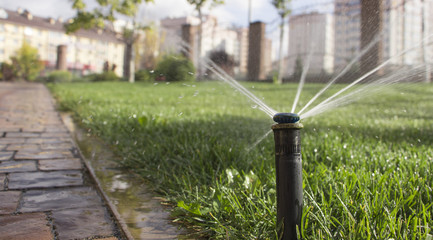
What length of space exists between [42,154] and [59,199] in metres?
1.16

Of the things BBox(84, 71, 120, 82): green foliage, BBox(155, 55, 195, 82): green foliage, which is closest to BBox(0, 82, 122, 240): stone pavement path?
BBox(155, 55, 195, 82): green foliage

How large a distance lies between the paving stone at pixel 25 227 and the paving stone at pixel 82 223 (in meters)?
0.05

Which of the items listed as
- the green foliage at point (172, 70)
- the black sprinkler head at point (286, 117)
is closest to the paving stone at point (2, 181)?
the green foliage at point (172, 70)

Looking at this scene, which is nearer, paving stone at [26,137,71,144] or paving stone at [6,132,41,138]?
paving stone at [26,137,71,144]

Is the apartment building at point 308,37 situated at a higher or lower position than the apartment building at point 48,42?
lower

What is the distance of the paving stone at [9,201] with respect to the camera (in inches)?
64.5

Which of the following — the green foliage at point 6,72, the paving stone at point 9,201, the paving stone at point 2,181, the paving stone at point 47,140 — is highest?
the green foliage at point 6,72

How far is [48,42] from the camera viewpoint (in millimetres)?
63781

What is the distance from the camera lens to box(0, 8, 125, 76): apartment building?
58156mm

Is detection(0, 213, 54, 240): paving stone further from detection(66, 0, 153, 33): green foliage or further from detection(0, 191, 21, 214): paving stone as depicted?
detection(66, 0, 153, 33): green foliage

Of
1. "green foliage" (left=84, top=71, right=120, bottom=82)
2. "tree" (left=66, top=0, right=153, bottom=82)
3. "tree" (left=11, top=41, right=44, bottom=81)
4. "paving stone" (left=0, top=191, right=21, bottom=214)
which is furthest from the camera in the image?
"tree" (left=11, top=41, right=44, bottom=81)

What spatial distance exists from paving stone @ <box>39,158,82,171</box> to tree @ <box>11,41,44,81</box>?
113 feet

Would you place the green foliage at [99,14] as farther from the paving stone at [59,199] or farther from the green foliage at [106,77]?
the paving stone at [59,199]

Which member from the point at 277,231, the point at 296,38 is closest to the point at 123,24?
the point at 296,38
